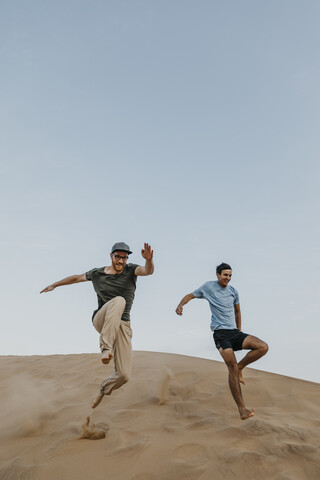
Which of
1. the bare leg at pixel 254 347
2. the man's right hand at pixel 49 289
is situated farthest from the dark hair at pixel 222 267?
the man's right hand at pixel 49 289

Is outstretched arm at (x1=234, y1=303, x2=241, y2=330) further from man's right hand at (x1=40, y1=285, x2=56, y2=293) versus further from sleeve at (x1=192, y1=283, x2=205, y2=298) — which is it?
man's right hand at (x1=40, y1=285, x2=56, y2=293)

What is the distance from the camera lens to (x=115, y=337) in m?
4.96

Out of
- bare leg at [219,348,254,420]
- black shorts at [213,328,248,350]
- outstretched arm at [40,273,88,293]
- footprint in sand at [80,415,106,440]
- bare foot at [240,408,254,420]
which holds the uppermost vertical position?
outstretched arm at [40,273,88,293]

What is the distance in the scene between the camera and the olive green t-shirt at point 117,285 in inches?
212

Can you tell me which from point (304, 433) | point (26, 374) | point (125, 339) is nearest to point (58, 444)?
point (125, 339)

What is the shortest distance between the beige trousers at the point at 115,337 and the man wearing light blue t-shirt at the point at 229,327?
3.23 ft

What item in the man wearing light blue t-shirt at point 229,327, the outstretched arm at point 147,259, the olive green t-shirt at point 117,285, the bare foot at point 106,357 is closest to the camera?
the bare foot at point 106,357

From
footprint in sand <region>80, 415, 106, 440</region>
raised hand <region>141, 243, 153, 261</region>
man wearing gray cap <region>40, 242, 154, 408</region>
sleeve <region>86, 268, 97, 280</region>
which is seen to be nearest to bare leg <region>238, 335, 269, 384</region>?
man wearing gray cap <region>40, 242, 154, 408</region>

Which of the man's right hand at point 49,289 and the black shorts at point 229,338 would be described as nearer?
the black shorts at point 229,338

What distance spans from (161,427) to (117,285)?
190 centimetres

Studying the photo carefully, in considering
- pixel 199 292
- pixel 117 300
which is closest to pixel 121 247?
pixel 117 300

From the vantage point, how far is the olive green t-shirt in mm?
5377

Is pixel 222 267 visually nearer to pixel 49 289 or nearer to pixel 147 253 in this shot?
pixel 147 253

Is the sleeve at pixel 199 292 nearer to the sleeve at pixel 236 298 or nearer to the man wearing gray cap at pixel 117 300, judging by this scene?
the sleeve at pixel 236 298
